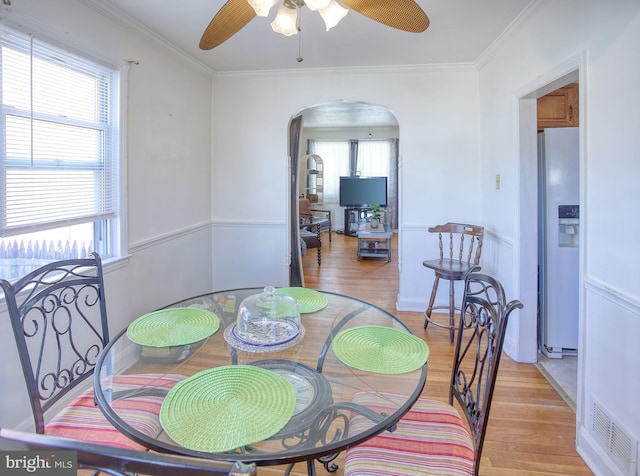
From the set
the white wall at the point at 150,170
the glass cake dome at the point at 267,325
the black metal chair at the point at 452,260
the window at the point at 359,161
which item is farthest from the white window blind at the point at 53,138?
the window at the point at 359,161

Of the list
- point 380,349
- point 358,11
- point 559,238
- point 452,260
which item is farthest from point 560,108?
point 380,349

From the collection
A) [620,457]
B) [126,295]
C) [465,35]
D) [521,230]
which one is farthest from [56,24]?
[620,457]

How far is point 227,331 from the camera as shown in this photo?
1573 mm

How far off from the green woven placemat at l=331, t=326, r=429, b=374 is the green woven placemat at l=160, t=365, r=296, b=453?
1.02 ft

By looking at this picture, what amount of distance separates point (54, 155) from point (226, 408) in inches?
71.5

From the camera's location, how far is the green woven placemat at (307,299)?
72.2 inches

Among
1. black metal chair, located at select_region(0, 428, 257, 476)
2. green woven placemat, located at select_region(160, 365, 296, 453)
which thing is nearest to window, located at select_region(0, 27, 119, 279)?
green woven placemat, located at select_region(160, 365, 296, 453)

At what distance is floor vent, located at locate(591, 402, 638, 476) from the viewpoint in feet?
4.80

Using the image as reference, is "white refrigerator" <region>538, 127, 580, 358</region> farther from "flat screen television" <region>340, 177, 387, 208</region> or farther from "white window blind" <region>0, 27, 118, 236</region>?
"flat screen television" <region>340, 177, 387, 208</region>

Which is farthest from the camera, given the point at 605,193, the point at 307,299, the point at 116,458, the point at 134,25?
the point at 134,25

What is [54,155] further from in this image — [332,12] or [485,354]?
[485,354]

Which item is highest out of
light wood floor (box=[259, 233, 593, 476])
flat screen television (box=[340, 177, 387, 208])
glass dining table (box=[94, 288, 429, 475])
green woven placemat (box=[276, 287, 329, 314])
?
flat screen television (box=[340, 177, 387, 208])

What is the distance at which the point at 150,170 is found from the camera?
2783mm

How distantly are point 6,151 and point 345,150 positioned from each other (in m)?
8.04
